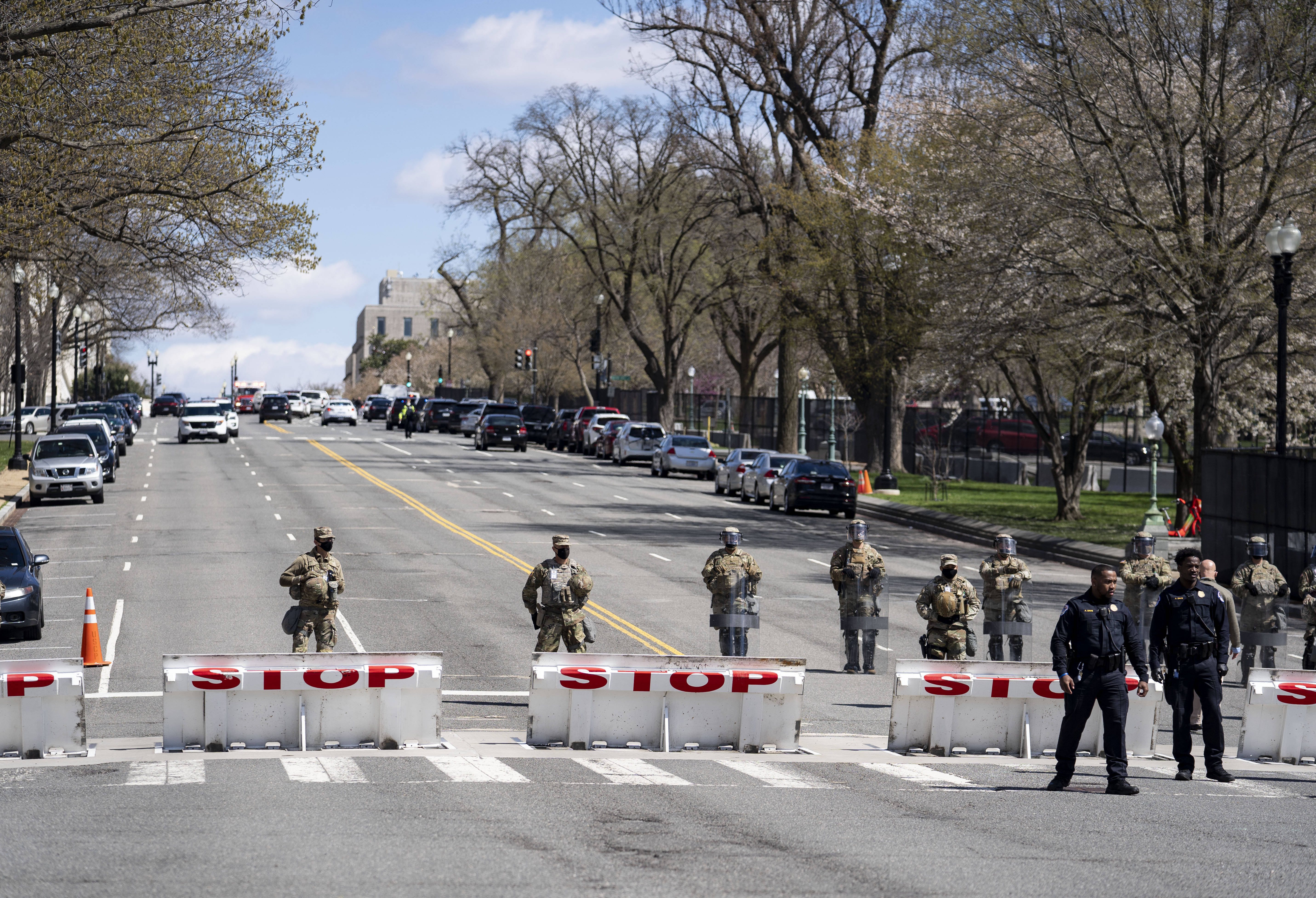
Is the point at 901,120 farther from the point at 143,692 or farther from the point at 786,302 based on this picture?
the point at 143,692

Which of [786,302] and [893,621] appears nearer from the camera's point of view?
[893,621]

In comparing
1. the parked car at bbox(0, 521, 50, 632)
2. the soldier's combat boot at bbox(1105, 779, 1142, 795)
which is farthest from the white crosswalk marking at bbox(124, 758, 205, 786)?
the parked car at bbox(0, 521, 50, 632)

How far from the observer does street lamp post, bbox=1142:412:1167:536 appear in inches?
1257

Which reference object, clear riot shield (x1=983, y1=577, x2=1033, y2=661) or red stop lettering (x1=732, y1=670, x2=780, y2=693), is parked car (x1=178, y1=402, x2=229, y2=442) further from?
red stop lettering (x1=732, y1=670, x2=780, y2=693)

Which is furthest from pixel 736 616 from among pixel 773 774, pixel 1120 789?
pixel 1120 789

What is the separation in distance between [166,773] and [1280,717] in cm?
916

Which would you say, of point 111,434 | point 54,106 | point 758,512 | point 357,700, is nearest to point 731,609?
point 357,700

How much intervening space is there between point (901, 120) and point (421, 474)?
1867 cm

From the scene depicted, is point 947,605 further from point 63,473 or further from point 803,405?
point 803,405

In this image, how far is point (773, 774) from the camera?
1213 centimetres

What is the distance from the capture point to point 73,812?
9828 millimetres

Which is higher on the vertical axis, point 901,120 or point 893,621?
point 901,120

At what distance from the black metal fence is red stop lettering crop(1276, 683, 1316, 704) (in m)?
11.4

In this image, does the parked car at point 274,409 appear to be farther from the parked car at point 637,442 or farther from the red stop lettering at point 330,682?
the red stop lettering at point 330,682
